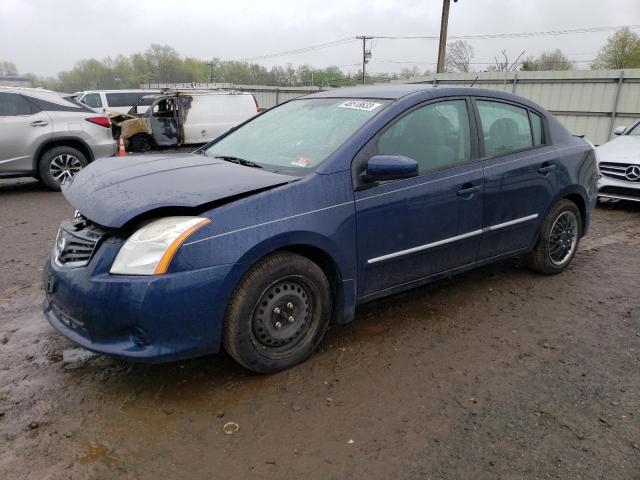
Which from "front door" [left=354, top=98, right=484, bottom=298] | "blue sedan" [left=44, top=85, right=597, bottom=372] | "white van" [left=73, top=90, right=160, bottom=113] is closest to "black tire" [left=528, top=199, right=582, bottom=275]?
"blue sedan" [left=44, top=85, right=597, bottom=372]

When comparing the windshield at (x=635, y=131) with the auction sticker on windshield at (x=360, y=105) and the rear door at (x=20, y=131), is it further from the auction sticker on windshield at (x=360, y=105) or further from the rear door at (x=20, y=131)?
the rear door at (x=20, y=131)

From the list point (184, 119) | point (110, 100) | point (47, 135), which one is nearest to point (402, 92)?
point (47, 135)

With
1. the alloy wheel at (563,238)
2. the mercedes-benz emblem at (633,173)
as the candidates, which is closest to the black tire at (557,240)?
the alloy wheel at (563,238)

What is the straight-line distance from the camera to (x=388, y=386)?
116 inches

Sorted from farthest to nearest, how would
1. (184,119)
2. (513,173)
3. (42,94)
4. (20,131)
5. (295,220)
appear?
(184,119), (42,94), (20,131), (513,173), (295,220)

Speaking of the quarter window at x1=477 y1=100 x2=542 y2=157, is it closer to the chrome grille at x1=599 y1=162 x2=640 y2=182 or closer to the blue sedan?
the blue sedan

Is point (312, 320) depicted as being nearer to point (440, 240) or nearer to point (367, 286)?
Result: point (367, 286)

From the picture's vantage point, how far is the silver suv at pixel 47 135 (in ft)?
26.8

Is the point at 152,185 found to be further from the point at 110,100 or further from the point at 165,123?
the point at 110,100

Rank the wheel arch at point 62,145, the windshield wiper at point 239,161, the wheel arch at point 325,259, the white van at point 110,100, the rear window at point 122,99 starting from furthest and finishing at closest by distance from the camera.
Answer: the rear window at point 122,99 → the white van at point 110,100 → the wheel arch at point 62,145 → the windshield wiper at point 239,161 → the wheel arch at point 325,259

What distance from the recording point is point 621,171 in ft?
24.6

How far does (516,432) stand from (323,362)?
45.7 inches

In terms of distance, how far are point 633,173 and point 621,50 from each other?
5893 cm

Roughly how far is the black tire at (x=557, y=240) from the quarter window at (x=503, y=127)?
72 centimetres
